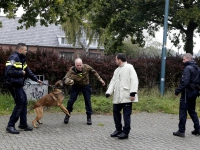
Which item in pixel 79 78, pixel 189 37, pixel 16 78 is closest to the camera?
pixel 16 78

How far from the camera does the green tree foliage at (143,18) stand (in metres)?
17.6

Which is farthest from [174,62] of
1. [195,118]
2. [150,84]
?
[195,118]

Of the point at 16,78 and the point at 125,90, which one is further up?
the point at 16,78

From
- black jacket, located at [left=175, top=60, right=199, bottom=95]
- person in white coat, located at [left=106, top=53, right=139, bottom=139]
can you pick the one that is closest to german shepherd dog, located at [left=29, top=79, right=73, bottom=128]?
person in white coat, located at [left=106, top=53, right=139, bottom=139]

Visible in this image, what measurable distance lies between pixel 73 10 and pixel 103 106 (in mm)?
7200

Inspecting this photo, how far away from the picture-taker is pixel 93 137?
25.6 ft

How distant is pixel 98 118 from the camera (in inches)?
410

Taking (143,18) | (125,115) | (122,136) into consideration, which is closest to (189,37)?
(143,18)

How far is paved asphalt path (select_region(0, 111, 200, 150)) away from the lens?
7000 millimetres

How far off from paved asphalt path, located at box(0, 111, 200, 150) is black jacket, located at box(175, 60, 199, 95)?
1.23 m

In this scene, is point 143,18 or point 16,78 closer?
point 16,78

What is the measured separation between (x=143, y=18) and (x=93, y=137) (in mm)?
12158

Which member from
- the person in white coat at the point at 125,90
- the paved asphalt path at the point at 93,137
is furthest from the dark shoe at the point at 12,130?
the person in white coat at the point at 125,90

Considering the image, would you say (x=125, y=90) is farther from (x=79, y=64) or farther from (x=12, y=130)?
(x=12, y=130)
